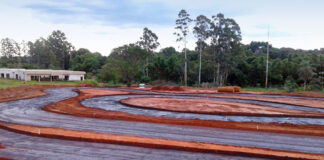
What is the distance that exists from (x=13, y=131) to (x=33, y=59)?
7966cm

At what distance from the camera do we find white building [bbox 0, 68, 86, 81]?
43.6 meters

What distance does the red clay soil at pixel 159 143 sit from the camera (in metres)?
6.93

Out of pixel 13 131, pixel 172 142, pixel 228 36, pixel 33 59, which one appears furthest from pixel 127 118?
pixel 33 59

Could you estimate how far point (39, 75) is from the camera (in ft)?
145

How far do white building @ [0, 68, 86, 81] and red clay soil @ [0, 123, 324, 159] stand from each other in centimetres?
3928

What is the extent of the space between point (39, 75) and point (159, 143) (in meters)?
44.3

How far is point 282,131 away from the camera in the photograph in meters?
9.56

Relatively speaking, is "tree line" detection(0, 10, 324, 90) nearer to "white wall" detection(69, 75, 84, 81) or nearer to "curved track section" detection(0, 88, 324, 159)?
"white wall" detection(69, 75, 84, 81)

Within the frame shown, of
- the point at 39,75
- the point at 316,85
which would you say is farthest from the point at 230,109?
the point at 39,75

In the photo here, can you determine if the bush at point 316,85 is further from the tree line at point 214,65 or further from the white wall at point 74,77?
the white wall at point 74,77

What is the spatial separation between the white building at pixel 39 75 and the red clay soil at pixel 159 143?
129 ft

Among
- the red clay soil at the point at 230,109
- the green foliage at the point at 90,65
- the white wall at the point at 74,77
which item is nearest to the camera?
the red clay soil at the point at 230,109

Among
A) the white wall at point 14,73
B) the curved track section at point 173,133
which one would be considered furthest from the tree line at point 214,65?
the curved track section at point 173,133

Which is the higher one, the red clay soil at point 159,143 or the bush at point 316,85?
the bush at point 316,85
